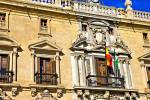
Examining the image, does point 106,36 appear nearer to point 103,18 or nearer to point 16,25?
point 103,18

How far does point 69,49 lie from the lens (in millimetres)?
21500

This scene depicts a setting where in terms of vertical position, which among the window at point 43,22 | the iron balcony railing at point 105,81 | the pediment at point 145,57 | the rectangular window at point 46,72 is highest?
the window at point 43,22

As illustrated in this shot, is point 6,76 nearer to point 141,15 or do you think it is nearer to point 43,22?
point 43,22

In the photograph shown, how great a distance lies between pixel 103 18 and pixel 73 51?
11.0 ft

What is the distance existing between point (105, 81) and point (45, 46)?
426 cm

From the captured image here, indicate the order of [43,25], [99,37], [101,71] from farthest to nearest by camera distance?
1. [99,37]
2. [101,71]
3. [43,25]

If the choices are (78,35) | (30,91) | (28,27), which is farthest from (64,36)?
(30,91)

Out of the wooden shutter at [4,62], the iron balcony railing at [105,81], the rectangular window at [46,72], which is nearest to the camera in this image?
the wooden shutter at [4,62]

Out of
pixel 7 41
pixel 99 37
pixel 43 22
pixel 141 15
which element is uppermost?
pixel 141 15

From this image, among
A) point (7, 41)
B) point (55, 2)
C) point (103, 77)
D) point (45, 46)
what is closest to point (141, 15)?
point (103, 77)

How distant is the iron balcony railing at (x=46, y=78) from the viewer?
19859mm

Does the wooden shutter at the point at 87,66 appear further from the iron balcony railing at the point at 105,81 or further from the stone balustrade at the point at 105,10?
the stone balustrade at the point at 105,10

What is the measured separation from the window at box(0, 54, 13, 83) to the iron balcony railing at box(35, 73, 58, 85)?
61.4 inches

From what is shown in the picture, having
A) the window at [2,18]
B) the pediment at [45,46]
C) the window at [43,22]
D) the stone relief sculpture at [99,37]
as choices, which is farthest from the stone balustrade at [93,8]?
the window at [2,18]
